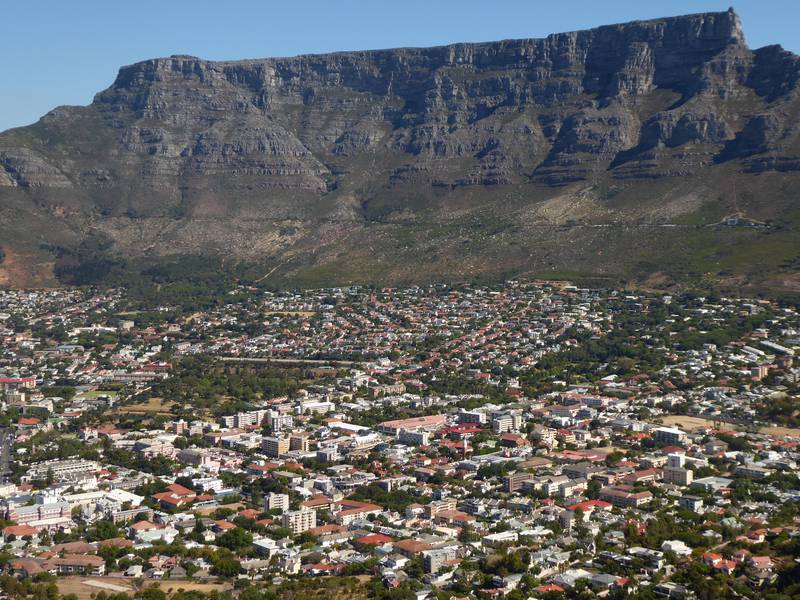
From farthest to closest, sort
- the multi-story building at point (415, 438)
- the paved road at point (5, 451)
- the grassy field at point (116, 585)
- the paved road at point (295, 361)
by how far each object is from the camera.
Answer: the paved road at point (295, 361) → the multi-story building at point (415, 438) → the paved road at point (5, 451) → the grassy field at point (116, 585)

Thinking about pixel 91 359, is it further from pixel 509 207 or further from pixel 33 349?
pixel 509 207

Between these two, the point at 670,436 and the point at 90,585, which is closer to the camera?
the point at 90,585

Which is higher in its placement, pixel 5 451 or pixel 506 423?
pixel 506 423

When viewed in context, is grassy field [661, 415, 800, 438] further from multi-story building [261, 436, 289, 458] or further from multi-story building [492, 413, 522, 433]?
multi-story building [261, 436, 289, 458]

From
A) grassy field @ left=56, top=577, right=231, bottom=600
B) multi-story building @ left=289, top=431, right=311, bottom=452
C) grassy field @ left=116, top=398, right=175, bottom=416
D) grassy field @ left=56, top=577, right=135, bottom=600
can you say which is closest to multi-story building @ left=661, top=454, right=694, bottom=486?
multi-story building @ left=289, top=431, right=311, bottom=452

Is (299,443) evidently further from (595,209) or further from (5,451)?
(595,209)

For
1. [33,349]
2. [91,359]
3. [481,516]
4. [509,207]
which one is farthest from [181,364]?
[509,207]

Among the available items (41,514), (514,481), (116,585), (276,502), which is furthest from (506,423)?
(116,585)

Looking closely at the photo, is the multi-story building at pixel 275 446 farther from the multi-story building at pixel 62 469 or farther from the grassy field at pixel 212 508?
the grassy field at pixel 212 508

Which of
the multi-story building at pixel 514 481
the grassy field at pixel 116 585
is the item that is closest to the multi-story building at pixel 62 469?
the grassy field at pixel 116 585

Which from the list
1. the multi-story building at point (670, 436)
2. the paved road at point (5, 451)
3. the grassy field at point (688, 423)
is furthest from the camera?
the grassy field at point (688, 423)

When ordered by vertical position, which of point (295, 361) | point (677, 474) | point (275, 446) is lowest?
point (275, 446)
